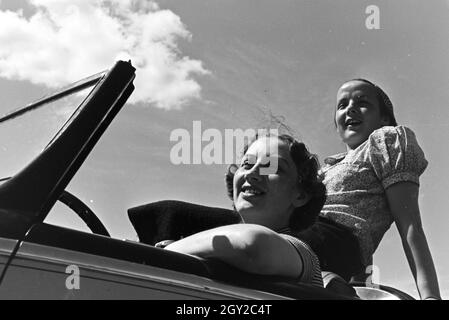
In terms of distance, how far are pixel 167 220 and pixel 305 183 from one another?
1.79 feet

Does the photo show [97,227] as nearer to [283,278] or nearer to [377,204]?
[283,278]

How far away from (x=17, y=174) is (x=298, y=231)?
115cm

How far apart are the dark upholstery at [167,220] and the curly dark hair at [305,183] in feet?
1.14

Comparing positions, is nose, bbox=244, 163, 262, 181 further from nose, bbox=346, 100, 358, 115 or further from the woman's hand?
nose, bbox=346, 100, 358, 115

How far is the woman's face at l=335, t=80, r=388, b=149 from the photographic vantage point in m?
3.01

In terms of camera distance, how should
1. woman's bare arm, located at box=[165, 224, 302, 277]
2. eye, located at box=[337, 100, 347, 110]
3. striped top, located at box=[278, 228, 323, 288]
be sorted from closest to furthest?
woman's bare arm, located at box=[165, 224, 302, 277] < striped top, located at box=[278, 228, 323, 288] < eye, located at box=[337, 100, 347, 110]

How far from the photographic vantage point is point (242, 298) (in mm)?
1526

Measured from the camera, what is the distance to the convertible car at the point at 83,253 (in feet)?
4.36

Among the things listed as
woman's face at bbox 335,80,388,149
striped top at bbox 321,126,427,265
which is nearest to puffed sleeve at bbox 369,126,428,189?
striped top at bbox 321,126,427,265

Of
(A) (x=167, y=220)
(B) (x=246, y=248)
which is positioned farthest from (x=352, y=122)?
(B) (x=246, y=248)

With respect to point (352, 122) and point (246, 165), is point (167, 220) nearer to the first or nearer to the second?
point (246, 165)

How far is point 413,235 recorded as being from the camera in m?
2.57

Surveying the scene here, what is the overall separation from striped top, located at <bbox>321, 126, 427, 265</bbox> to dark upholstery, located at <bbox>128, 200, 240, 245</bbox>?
75cm
